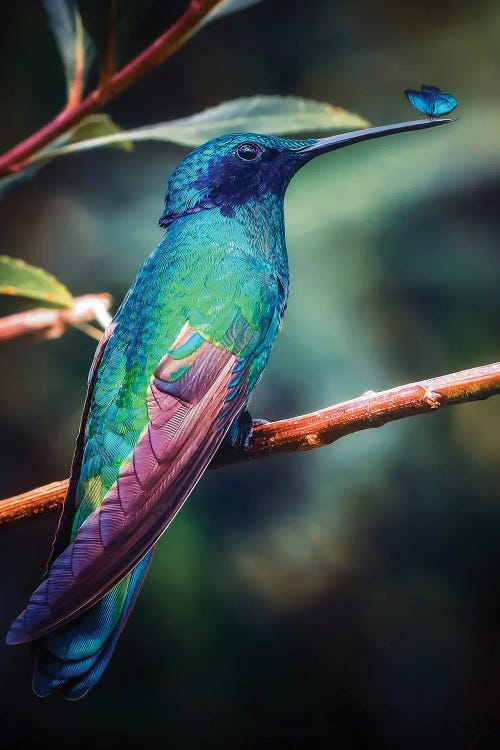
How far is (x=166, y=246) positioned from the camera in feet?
3.80

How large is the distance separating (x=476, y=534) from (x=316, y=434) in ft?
1.66

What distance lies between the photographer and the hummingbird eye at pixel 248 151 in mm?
1168

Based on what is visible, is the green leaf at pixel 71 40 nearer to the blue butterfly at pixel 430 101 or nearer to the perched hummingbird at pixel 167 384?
the perched hummingbird at pixel 167 384

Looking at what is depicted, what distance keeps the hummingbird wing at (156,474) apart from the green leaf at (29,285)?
0.19 m

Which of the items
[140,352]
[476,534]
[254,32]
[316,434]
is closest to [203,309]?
[140,352]

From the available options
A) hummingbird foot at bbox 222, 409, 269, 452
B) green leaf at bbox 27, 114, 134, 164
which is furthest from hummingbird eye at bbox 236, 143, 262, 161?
hummingbird foot at bbox 222, 409, 269, 452

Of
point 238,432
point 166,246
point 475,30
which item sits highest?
point 475,30

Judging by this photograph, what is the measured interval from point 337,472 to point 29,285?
1.99 feet

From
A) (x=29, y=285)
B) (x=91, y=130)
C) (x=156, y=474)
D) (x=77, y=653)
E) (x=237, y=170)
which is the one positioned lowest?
(x=77, y=653)

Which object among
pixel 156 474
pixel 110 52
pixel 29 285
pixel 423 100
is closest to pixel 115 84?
pixel 110 52

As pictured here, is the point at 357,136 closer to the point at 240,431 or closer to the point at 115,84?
the point at 115,84

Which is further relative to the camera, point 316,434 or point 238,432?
point 238,432

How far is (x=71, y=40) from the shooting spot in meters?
1.21

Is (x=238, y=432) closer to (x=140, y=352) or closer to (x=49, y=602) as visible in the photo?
(x=140, y=352)
